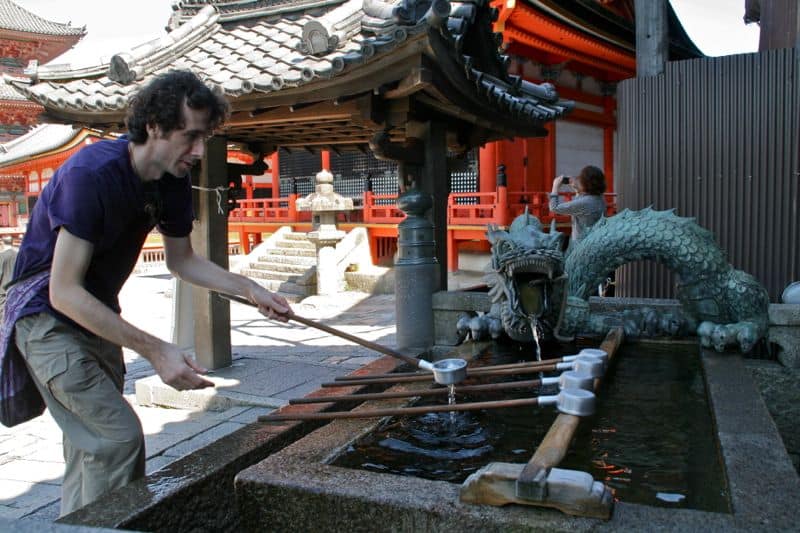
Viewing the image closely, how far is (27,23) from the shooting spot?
1076 inches

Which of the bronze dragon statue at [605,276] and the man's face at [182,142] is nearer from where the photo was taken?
the man's face at [182,142]

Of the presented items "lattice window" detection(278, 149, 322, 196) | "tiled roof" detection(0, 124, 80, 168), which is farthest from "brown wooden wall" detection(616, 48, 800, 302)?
"tiled roof" detection(0, 124, 80, 168)

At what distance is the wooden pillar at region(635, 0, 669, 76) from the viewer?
266 inches

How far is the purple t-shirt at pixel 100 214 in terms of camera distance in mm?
2080

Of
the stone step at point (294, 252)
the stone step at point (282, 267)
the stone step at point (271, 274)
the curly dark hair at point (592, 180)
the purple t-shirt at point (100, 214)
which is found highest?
the curly dark hair at point (592, 180)

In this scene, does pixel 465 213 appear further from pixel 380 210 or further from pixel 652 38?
pixel 652 38

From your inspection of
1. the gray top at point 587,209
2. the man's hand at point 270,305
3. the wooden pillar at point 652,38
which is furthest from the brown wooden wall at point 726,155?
the man's hand at point 270,305

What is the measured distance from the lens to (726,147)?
6324mm

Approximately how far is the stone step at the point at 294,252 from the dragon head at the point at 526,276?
1177 cm

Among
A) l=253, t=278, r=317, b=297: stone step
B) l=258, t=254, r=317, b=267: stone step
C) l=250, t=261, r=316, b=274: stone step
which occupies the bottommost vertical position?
l=253, t=278, r=317, b=297: stone step

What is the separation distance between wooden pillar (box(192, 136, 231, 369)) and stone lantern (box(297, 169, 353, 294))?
7.11 m

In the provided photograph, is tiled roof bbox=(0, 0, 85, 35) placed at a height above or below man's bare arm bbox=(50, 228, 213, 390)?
above

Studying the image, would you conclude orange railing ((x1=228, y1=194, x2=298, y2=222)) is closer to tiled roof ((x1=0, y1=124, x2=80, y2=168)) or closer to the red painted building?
tiled roof ((x1=0, y1=124, x2=80, y2=168))

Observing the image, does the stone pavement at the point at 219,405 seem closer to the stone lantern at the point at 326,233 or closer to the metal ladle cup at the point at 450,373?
the metal ladle cup at the point at 450,373
